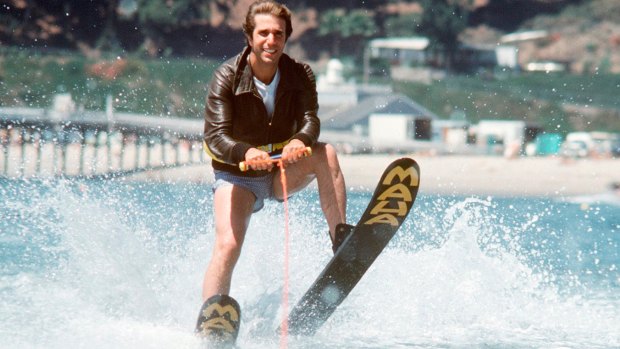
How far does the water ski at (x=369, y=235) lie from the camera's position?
566 cm

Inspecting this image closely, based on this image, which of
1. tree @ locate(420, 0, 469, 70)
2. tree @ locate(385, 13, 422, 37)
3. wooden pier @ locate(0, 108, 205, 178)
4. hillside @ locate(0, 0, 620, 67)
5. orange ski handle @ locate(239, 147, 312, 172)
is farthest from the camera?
tree @ locate(385, 13, 422, 37)

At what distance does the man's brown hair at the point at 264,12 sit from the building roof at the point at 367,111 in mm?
51218

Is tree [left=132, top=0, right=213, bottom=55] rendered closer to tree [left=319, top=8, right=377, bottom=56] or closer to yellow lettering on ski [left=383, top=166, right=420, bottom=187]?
tree [left=319, top=8, right=377, bottom=56]

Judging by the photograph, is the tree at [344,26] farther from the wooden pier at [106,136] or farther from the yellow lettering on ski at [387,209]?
the yellow lettering on ski at [387,209]

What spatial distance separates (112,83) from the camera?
72.8 m

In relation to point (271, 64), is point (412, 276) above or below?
below

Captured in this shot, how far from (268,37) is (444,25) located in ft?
268

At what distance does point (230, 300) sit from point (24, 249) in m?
4.35

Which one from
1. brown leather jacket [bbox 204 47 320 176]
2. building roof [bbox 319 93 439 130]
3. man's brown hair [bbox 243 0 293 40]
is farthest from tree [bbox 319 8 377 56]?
man's brown hair [bbox 243 0 293 40]

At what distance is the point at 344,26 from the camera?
82688 mm

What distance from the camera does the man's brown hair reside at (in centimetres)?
526

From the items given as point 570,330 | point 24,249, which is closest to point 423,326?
point 570,330

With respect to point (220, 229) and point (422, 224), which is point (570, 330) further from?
point (422, 224)

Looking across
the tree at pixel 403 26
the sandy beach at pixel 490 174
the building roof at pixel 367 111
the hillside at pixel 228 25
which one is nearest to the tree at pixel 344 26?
the hillside at pixel 228 25
